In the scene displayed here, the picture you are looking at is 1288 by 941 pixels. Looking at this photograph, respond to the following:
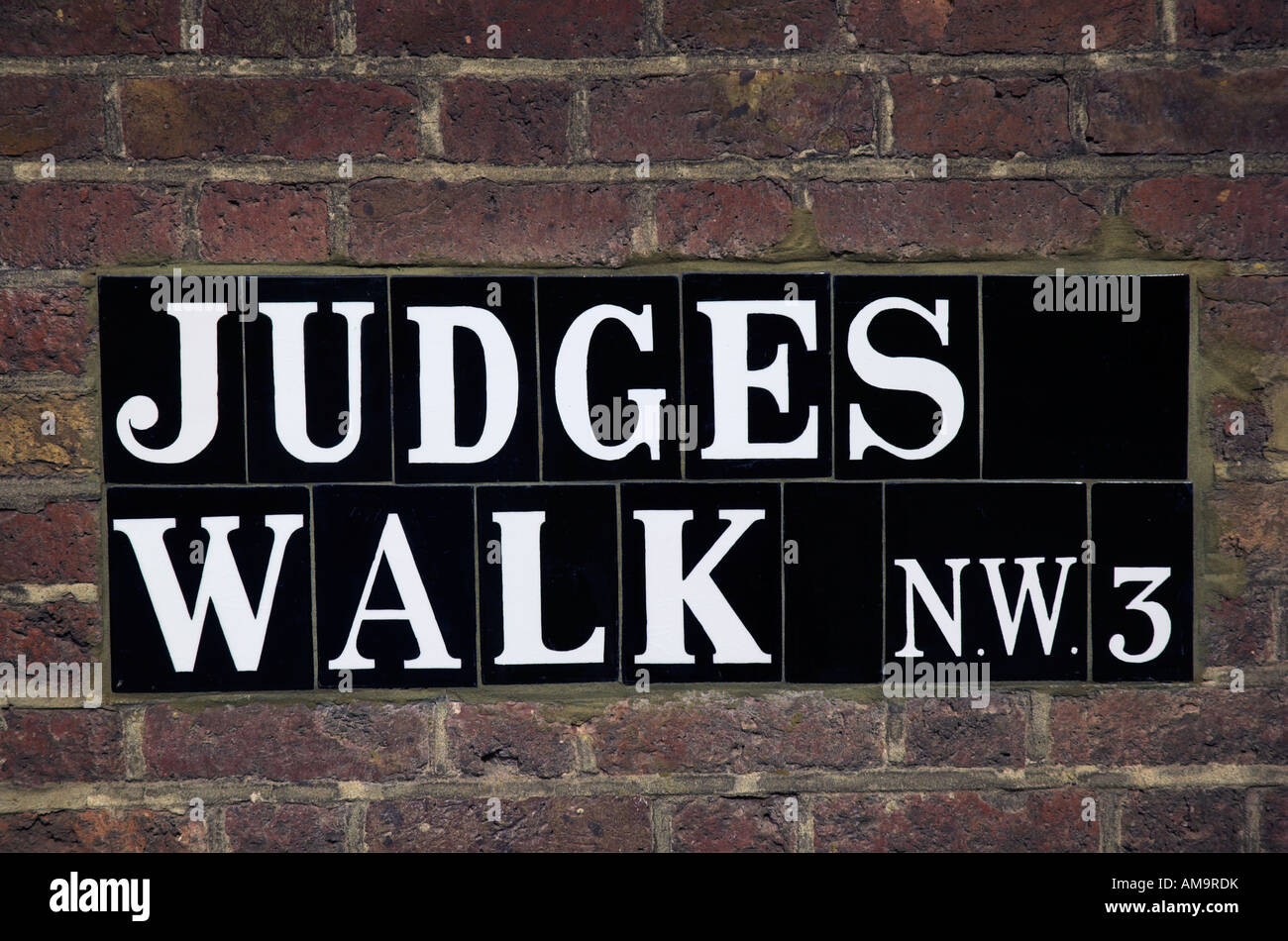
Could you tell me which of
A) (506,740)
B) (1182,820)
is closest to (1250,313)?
(1182,820)

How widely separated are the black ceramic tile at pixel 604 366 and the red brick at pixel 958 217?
20 centimetres

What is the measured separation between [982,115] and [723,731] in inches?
30.2

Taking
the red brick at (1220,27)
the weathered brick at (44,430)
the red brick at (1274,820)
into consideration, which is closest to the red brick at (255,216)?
the weathered brick at (44,430)

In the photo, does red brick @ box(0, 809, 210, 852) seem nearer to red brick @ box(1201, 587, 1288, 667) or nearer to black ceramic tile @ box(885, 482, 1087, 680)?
black ceramic tile @ box(885, 482, 1087, 680)

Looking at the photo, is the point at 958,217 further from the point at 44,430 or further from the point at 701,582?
the point at 44,430

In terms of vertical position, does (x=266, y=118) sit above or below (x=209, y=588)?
above

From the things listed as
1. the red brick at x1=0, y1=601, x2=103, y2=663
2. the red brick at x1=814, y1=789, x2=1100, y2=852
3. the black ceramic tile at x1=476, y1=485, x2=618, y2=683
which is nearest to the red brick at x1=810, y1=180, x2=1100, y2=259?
the black ceramic tile at x1=476, y1=485, x2=618, y2=683

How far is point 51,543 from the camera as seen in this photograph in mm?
1091

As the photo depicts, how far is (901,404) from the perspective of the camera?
110cm

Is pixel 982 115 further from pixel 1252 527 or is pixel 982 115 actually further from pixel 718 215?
pixel 1252 527

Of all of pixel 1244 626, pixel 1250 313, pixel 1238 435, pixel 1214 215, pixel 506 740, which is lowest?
pixel 506 740

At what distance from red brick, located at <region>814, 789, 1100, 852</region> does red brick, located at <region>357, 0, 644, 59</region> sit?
923mm

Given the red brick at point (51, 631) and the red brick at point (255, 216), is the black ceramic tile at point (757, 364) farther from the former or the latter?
the red brick at point (51, 631)

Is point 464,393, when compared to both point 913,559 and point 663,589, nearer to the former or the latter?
point 663,589
